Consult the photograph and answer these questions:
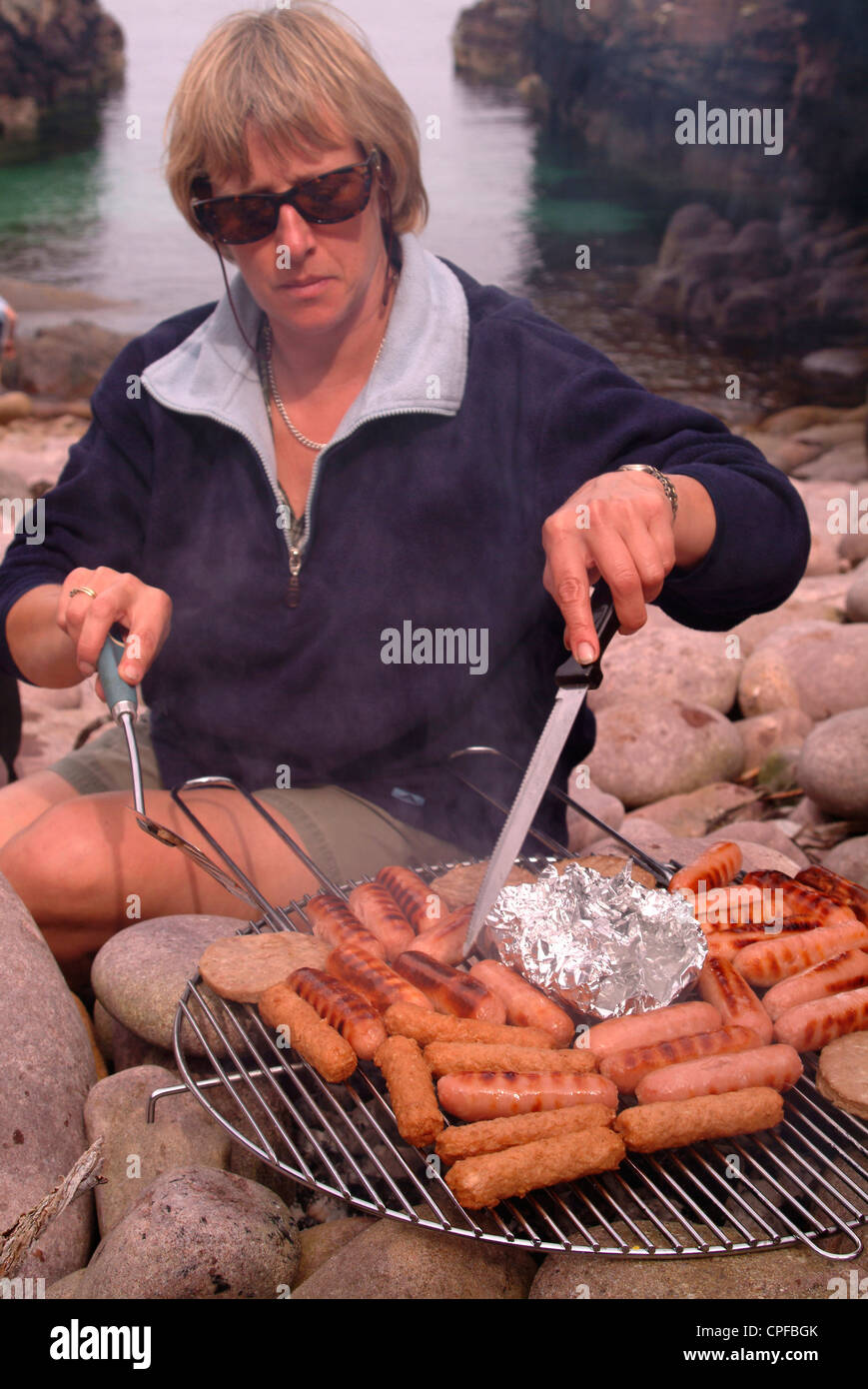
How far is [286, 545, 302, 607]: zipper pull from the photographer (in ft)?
9.14

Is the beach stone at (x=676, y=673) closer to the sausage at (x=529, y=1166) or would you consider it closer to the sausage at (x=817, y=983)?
the sausage at (x=817, y=983)

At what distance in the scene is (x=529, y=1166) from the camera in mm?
1548

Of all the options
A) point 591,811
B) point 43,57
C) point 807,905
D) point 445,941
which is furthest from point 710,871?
point 43,57

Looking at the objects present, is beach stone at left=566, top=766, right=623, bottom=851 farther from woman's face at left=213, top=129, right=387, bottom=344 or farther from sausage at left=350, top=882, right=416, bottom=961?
woman's face at left=213, top=129, right=387, bottom=344

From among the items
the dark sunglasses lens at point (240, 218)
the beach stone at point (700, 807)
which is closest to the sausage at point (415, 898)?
the dark sunglasses lens at point (240, 218)

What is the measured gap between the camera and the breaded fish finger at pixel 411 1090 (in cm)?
162

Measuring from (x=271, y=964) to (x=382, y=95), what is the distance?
2191mm

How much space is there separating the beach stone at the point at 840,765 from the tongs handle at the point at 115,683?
2834mm

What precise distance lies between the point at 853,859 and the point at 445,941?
83.5 inches

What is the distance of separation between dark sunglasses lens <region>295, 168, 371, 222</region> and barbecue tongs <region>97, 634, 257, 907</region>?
1.19 meters

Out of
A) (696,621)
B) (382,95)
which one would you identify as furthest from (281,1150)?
(382,95)

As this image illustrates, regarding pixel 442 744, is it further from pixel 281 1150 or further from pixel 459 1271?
pixel 459 1271

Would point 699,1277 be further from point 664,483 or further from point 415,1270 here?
point 664,483

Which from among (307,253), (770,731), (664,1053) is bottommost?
(770,731)
